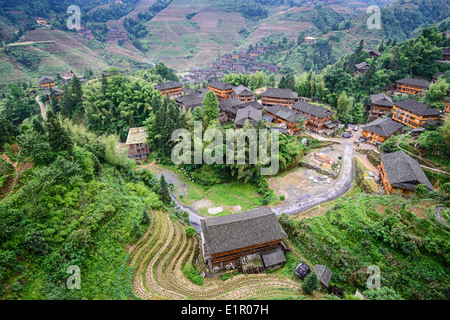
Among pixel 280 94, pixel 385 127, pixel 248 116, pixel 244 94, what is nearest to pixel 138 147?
pixel 248 116

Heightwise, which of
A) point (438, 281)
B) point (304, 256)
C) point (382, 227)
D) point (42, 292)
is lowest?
point (304, 256)

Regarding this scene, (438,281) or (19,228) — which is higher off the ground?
(19,228)

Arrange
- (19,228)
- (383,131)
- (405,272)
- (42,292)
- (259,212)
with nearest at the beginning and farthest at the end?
(42,292)
(19,228)
(405,272)
(259,212)
(383,131)

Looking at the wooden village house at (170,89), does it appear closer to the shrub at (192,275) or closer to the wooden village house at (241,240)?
the wooden village house at (241,240)

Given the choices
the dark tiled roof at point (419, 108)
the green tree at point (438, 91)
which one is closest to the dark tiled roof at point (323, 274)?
the dark tiled roof at point (419, 108)

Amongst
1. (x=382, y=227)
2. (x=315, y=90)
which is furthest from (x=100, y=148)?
(x=315, y=90)

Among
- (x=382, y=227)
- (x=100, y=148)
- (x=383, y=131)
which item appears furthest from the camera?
(x=383, y=131)

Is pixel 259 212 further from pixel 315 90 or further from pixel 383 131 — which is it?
pixel 315 90
